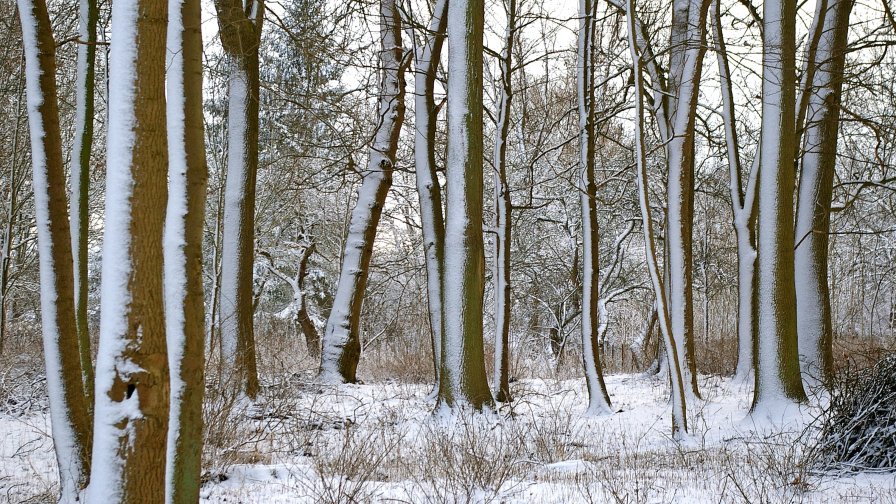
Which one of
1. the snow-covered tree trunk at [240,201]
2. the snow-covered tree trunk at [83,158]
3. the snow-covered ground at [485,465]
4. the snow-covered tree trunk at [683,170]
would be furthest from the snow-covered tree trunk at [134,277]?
the snow-covered tree trunk at [683,170]

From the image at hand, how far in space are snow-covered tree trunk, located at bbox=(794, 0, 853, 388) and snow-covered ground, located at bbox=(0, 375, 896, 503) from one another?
1.63m

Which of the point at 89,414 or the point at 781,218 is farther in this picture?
the point at 781,218

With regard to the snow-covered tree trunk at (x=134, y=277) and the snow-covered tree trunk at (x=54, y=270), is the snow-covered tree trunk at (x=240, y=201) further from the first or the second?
the snow-covered tree trunk at (x=134, y=277)

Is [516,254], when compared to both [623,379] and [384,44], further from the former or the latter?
[384,44]

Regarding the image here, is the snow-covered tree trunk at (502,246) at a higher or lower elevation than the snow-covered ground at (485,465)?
higher

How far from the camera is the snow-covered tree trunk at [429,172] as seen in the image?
920 centimetres

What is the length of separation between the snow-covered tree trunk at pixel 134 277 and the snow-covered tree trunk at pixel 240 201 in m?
5.41

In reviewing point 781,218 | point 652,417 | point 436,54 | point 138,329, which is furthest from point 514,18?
point 138,329

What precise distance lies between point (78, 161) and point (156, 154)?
2.45 metres

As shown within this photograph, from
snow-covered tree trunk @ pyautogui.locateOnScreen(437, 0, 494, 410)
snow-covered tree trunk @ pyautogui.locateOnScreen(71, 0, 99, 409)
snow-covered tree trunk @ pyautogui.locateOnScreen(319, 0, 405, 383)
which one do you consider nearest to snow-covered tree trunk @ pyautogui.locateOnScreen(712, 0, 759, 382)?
snow-covered tree trunk @ pyautogui.locateOnScreen(437, 0, 494, 410)

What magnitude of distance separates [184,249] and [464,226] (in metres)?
4.76

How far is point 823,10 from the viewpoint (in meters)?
9.15

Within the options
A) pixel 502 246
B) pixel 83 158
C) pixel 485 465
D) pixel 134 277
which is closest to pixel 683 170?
pixel 502 246

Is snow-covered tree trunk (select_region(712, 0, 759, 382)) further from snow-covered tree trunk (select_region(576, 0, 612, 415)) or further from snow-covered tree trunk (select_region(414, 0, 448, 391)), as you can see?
snow-covered tree trunk (select_region(414, 0, 448, 391))
